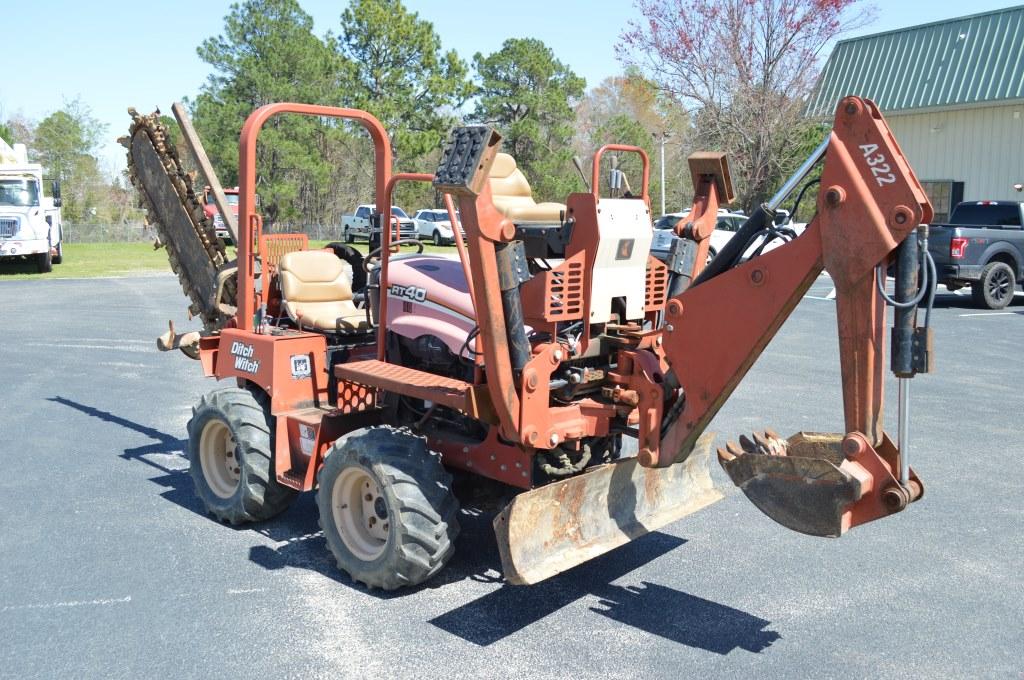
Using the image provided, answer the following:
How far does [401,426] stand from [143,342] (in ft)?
30.0

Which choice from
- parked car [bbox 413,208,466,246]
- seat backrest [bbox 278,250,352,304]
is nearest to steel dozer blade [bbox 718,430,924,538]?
seat backrest [bbox 278,250,352,304]

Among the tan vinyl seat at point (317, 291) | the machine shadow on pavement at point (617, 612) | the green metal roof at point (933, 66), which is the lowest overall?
the machine shadow on pavement at point (617, 612)

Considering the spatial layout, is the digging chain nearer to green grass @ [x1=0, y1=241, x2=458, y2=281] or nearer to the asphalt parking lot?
the asphalt parking lot

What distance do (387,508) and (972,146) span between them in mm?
29202

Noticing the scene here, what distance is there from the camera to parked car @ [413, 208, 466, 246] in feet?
128

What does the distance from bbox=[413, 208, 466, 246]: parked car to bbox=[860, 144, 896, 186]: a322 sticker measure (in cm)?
3435

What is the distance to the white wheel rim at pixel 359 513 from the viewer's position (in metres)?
5.32

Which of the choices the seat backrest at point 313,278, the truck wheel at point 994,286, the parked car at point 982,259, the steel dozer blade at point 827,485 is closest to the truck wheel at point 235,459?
the seat backrest at point 313,278

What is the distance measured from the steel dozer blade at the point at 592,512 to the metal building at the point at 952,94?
25.9 metres

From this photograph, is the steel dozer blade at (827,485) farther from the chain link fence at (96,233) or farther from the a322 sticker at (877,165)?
the chain link fence at (96,233)

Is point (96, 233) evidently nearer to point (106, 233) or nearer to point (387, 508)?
point (106, 233)

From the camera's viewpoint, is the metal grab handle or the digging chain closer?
the metal grab handle

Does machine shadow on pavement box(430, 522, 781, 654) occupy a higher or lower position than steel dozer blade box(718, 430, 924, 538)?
lower

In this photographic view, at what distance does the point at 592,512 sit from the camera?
17.1ft
